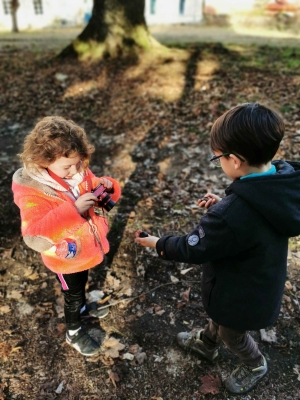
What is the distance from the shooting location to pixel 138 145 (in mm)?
7297

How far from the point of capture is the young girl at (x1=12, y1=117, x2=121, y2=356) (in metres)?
2.48

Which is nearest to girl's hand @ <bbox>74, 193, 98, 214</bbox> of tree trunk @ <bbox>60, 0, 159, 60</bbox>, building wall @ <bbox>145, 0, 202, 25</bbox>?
tree trunk @ <bbox>60, 0, 159, 60</bbox>

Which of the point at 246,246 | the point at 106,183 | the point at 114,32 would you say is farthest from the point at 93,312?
the point at 114,32

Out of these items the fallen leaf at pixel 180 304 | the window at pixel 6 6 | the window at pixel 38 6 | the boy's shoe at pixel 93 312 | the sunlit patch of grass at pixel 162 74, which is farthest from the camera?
the window at pixel 38 6

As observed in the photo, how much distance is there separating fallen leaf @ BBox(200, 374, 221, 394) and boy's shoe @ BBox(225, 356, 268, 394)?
117 millimetres

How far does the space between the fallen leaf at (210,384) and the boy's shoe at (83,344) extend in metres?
1.12

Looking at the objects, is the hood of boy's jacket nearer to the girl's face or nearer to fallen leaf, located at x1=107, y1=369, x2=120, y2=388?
the girl's face

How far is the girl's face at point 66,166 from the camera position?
254 centimetres

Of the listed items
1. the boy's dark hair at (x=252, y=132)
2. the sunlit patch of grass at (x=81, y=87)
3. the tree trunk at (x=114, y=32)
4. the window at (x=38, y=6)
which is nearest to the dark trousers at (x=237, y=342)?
the boy's dark hair at (x=252, y=132)

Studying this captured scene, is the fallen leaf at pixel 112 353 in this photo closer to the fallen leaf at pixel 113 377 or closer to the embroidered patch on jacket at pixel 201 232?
the fallen leaf at pixel 113 377

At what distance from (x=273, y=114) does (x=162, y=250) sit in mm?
1188

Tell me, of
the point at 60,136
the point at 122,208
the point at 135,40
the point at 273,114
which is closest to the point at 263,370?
the point at 273,114

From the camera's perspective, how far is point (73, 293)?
3111 millimetres

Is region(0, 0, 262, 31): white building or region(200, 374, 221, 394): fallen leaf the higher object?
region(0, 0, 262, 31): white building
